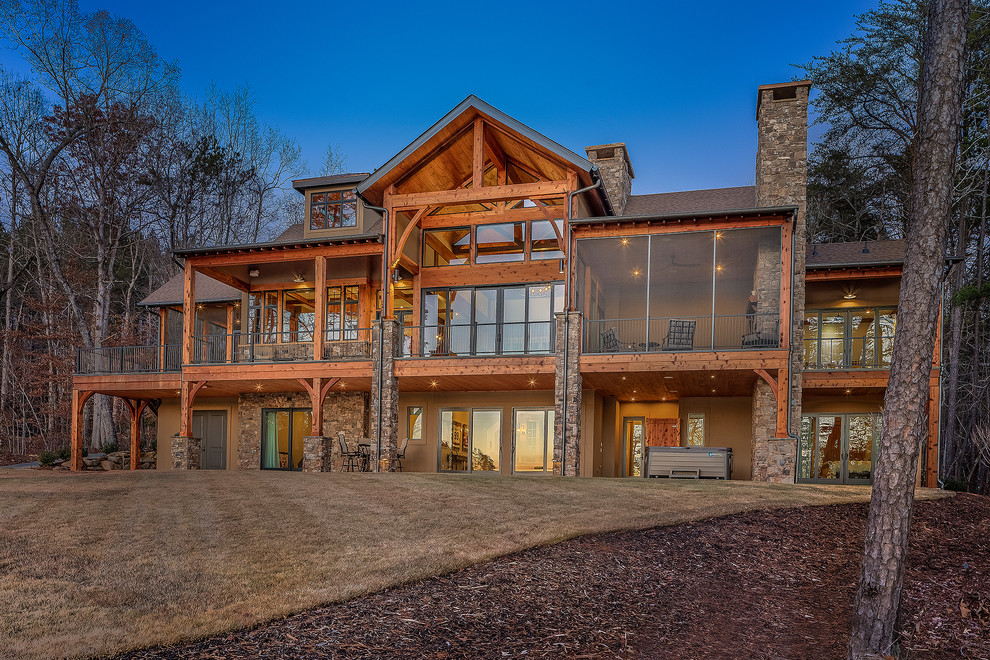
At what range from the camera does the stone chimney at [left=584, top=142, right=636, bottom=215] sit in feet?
67.2

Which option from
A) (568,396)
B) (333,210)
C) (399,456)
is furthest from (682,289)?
(333,210)

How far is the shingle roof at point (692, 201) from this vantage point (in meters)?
19.5

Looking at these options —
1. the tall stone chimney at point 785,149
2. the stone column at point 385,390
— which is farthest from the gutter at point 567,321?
the tall stone chimney at point 785,149

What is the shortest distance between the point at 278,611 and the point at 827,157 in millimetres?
27944

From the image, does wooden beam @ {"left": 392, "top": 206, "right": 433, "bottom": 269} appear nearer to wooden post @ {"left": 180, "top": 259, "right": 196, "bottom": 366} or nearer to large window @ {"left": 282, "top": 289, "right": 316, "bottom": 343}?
large window @ {"left": 282, "top": 289, "right": 316, "bottom": 343}

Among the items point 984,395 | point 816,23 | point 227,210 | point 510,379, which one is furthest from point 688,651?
point 816,23

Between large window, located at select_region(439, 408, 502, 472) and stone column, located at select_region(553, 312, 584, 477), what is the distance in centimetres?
348

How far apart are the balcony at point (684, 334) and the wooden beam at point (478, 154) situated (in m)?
4.17

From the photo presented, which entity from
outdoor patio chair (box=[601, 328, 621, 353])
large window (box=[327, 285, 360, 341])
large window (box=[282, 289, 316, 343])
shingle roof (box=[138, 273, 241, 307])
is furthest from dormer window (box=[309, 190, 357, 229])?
outdoor patio chair (box=[601, 328, 621, 353])

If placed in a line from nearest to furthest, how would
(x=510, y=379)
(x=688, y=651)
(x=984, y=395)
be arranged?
(x=688, y=651), (x=510, y=379), (x=984, y=395)

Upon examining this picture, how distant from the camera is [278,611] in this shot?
5.35 meters

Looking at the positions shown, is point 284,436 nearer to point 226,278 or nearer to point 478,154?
point 226,278

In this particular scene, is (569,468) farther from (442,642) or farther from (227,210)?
(227,210)

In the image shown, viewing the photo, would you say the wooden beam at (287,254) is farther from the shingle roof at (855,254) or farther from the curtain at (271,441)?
the shingle roof at (855,254)
